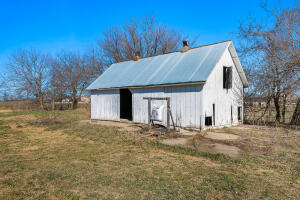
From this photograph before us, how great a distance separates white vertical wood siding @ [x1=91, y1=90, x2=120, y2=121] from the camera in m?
15.4

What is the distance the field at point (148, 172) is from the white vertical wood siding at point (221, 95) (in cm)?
357

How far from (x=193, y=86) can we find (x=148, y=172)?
664 centimetres

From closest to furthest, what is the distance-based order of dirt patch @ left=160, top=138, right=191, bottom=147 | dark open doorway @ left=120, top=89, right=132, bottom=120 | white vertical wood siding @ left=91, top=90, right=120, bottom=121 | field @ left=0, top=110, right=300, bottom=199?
field @ left=0, top=110, right=300, bottom=199, dirt patch @ left=160, top=138, right=191, bottom=147, white vertical wood siding @ left=91, top=90, right=120, bottom=121, dark open doorway @ left=120, top=89, right=132, bottom=120

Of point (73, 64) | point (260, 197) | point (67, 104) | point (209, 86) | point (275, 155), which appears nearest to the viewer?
point (260, 197)

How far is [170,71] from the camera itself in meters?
12.7

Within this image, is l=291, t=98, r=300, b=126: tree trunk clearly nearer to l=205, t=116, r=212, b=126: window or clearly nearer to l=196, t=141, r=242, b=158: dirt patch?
l=205, t=116, r=212, b=126: window

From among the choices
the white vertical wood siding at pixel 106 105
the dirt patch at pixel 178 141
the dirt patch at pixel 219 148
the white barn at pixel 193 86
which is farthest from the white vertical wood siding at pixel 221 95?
the white vertical wood siding at pixel 106 105

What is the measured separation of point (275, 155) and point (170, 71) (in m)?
7.69

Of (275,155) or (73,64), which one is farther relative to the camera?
(73,64)

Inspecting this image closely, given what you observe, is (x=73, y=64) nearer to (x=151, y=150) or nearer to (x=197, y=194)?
(x=151, y=150)

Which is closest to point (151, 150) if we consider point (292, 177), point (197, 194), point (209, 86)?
point (197, 194)

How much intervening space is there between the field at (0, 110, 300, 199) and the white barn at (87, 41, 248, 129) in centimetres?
346

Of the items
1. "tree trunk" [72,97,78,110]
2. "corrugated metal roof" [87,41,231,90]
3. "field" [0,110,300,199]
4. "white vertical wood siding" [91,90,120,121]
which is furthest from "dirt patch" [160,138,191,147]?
"tree trunk" [72,97,78,110]

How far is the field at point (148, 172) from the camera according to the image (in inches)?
151
